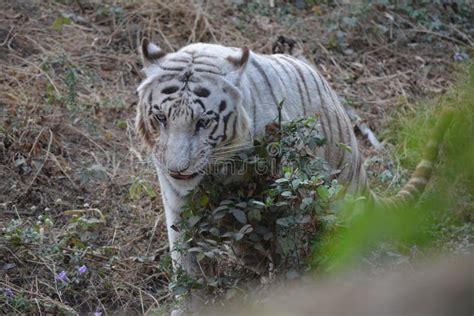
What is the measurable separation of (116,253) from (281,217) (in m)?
1.64

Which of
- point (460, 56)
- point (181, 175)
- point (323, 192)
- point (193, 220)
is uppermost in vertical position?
point (323, 192)

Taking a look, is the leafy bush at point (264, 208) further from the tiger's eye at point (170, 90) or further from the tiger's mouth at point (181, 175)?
the tiger's eye at point (170, 90)

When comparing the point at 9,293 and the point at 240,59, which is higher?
the point at 240,59

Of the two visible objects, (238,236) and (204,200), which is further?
(204,200)

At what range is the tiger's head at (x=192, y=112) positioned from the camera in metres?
3.80

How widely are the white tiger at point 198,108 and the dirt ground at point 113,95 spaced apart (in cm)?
72

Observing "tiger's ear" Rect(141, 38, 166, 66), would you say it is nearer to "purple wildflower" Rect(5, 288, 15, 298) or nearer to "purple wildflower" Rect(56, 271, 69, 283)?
"purple wildflower" Rect(56, 271, 69, 283)

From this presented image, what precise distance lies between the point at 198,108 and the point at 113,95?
10.7 feet

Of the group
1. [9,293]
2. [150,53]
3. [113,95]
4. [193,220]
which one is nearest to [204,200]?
[193,220]

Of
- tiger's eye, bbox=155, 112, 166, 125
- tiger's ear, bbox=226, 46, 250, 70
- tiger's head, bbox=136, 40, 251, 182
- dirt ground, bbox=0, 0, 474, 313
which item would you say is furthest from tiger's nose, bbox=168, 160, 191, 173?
dirt ground, bbox=0, 0, 474, 313

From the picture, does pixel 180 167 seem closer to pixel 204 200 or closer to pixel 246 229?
pixel 204 200

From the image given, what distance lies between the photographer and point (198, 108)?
386 cm

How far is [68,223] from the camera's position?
529 cm

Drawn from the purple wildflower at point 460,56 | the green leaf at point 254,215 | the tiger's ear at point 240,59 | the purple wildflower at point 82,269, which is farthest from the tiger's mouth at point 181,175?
the purple wildflower at point 460,56
